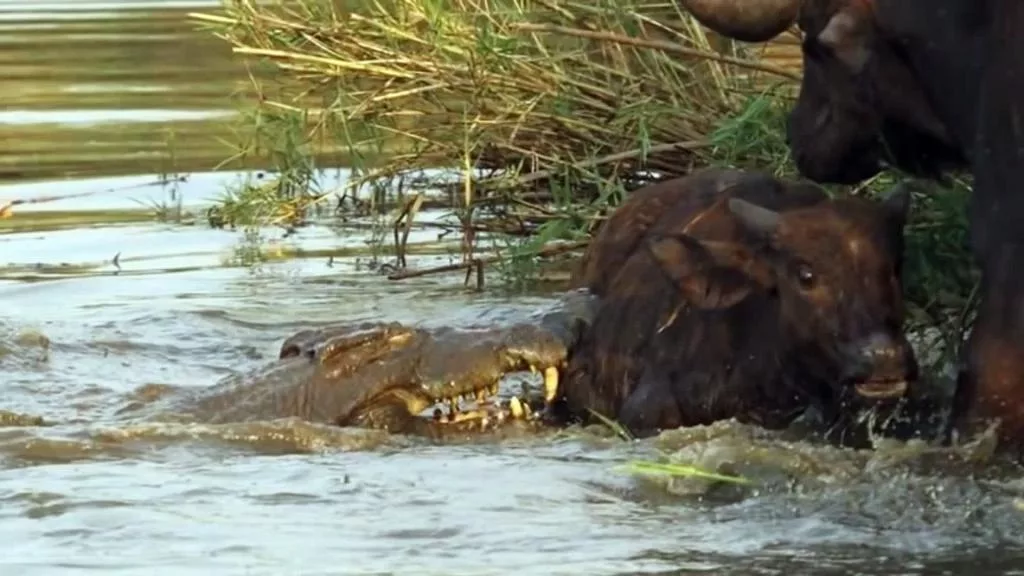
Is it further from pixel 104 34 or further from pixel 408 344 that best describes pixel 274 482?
pixel 104 34

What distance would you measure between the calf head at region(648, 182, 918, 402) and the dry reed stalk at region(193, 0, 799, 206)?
7.39ft

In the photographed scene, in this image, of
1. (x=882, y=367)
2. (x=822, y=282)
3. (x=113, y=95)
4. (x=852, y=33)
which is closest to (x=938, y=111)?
(x=852, y=33)

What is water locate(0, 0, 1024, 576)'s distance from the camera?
5.38 metres

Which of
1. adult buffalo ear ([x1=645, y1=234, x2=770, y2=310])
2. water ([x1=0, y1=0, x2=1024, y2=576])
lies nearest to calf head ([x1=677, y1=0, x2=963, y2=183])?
adult buffalo ear ([x1=645, y1=234, x2=770, y2=310])

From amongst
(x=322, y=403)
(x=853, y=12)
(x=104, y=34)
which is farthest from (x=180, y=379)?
(x=104, y=34)

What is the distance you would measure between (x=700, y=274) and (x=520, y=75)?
9.42 feet

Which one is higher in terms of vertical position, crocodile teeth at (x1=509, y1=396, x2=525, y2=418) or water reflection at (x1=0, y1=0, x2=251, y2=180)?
water reflection at (x1=0, y1=0, x2=251, y2=180)

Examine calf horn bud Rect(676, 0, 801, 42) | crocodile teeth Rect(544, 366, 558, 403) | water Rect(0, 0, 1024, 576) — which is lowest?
water Rect(0, 0, 1024, 576)

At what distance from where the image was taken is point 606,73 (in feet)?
32.4

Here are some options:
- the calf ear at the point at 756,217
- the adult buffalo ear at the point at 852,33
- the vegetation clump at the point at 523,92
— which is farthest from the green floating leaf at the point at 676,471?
the vegetation clump at the point at 523,92

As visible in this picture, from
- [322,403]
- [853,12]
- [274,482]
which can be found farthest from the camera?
[322,403]

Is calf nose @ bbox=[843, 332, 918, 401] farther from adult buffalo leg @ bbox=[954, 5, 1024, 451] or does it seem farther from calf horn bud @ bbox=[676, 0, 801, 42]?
calf horn bud @ bbox=[676, 0, 801, 42]

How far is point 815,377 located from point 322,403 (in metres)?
1.46

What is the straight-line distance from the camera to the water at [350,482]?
5.38 metres
